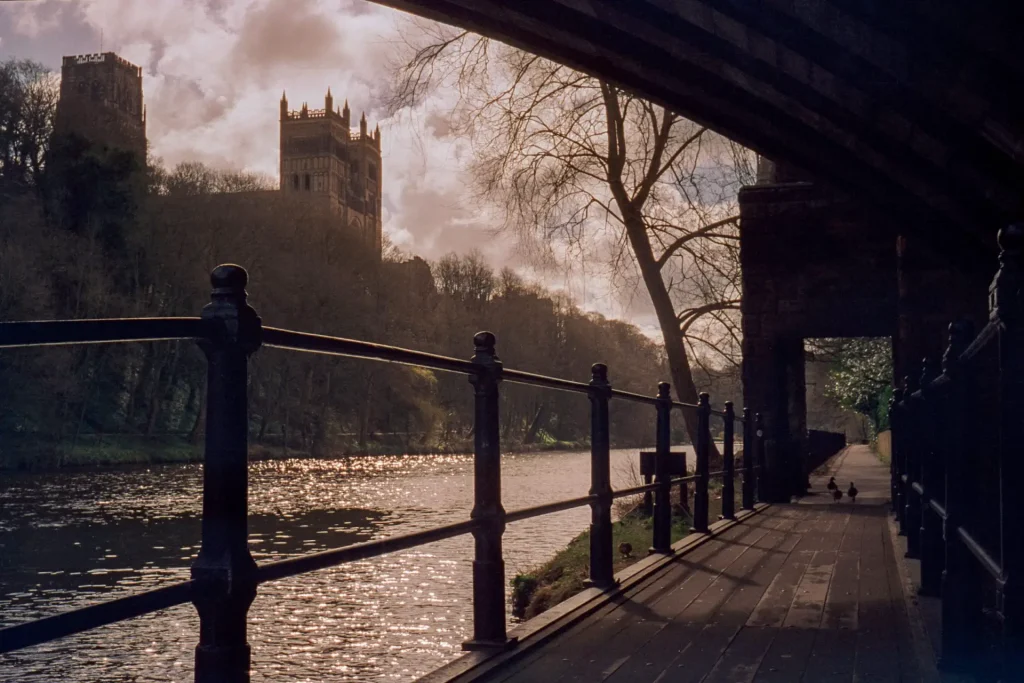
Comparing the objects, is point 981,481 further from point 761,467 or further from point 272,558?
point 272,558

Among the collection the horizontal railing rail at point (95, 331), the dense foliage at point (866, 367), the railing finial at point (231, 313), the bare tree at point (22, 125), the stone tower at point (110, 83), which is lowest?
the horizontal railing rail at point (95, 331)

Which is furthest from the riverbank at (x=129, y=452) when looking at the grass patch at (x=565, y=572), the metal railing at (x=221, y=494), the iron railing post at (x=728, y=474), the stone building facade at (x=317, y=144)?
the stone building facade at (x=317, y=144)

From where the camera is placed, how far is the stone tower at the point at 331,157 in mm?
125188

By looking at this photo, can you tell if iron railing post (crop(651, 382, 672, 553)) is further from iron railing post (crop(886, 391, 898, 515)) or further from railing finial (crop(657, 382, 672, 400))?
iron railing post (crop(886, 391, 898, 515))

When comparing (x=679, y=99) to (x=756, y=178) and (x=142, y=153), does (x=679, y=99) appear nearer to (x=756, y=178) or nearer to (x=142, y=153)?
(x=756, y=178)

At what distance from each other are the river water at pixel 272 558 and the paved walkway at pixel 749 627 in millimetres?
4972

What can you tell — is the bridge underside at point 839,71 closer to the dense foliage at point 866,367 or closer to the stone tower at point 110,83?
the dense foliage at point 866,367

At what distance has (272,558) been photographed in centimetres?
1697

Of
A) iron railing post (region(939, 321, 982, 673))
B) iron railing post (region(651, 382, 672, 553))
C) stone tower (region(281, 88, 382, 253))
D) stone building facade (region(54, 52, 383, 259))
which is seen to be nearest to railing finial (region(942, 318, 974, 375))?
iron railing post (region(939, 321, 982, 673))

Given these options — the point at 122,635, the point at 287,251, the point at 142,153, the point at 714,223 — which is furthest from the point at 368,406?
the point at 122,635

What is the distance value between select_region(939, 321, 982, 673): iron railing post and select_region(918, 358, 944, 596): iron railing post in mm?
551

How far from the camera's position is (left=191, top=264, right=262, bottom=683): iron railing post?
2236 mm

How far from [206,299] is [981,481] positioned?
3449 centimetres

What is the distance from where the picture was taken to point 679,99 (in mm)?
8430
